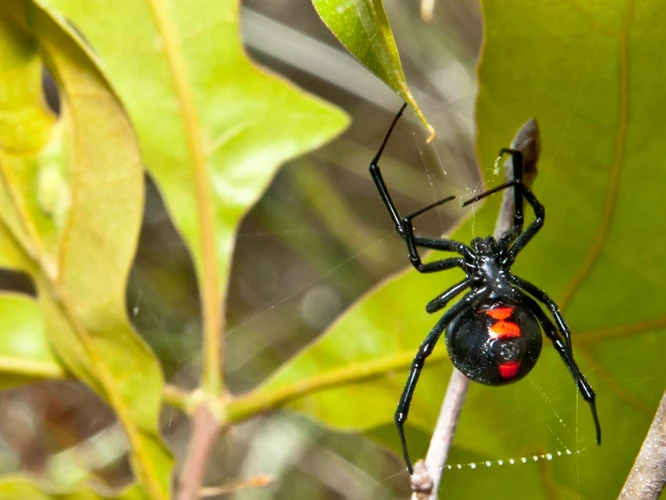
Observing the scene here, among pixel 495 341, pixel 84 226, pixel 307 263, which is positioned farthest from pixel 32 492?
pixel 307 263

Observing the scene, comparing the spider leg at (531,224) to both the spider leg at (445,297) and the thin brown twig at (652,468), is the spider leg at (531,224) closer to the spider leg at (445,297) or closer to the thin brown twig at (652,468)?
the spider leg at (445,297)

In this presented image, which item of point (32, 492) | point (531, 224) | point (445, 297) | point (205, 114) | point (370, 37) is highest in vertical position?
point (370, 37)

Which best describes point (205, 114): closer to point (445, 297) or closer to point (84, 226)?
point (84, 226)

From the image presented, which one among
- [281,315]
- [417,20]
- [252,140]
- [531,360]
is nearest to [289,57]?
[417,20]

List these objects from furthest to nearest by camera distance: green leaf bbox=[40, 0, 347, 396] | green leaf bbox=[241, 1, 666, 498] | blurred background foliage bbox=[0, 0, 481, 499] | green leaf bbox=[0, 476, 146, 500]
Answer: blurred background foliage bbox=[0, 0, 481, 499] → green leaf bbox=[0, 476, 146, 500] → green leaf bbox=[40, 0, 347, 396] → green leaf bbox=[241, 1, 666, 498]

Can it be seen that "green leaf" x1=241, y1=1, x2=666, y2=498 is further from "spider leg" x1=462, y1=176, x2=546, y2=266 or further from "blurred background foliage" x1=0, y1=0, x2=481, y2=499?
"blurred background foliage" x1=0, y1=0, x2=481, y2=499

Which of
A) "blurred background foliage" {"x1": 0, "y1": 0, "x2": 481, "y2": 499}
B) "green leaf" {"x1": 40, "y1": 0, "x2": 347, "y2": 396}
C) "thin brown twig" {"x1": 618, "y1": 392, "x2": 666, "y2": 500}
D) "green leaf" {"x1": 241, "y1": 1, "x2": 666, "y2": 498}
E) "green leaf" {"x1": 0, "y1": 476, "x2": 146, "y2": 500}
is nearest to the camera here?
"thin brown twig" {"x1": 618, "y1": 392, "x2": 666, "y2": 500}

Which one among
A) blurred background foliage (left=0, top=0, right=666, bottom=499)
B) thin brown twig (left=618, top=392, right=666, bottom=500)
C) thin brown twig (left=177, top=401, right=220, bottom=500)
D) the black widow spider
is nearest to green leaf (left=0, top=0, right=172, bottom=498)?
thin brown twig (left=177, top=401, right=220, bottom=500)
